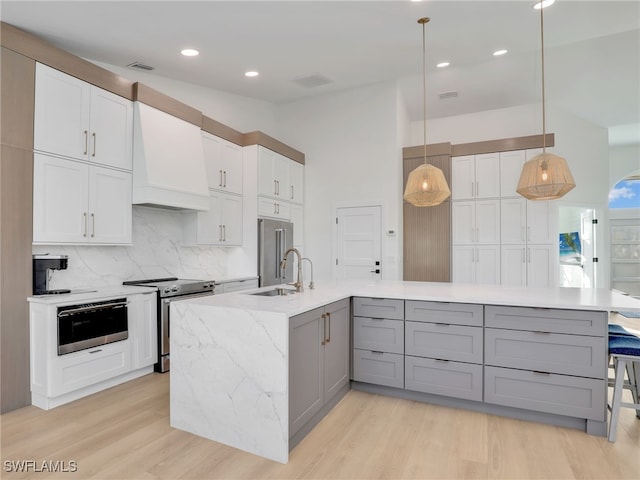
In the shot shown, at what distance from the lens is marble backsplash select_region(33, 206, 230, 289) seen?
3.40 m

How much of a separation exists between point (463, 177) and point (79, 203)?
4.89 meters

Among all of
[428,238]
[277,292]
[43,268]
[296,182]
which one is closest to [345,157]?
[296,182]

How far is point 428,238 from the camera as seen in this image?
5.43 metres

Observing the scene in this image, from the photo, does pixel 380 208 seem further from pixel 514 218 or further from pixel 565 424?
pixel 565 424

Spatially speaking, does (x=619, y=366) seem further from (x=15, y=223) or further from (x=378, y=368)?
(x=15, y=223)

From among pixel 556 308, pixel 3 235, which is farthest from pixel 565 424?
pixel 3 235

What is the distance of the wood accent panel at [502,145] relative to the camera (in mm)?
5074

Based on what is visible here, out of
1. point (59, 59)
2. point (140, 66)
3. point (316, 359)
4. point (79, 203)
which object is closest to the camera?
point (316, 359)

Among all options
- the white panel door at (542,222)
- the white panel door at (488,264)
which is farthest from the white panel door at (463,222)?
the white panel door at (542,222)

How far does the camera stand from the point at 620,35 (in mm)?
4301

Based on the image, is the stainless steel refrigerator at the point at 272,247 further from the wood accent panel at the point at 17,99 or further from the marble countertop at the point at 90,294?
the wood accent panel at the point at 17,99

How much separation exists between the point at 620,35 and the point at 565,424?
456 centimetres

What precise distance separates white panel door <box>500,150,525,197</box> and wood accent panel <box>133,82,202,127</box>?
4.23m

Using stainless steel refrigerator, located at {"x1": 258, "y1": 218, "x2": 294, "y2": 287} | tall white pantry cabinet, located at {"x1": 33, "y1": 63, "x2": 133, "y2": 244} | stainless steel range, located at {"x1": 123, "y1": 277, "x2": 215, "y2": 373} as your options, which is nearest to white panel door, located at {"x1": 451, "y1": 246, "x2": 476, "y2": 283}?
stainless steel refrigerator, located at {"x1": 258, "y1": 218, "x2": 294, "y2": 287}
